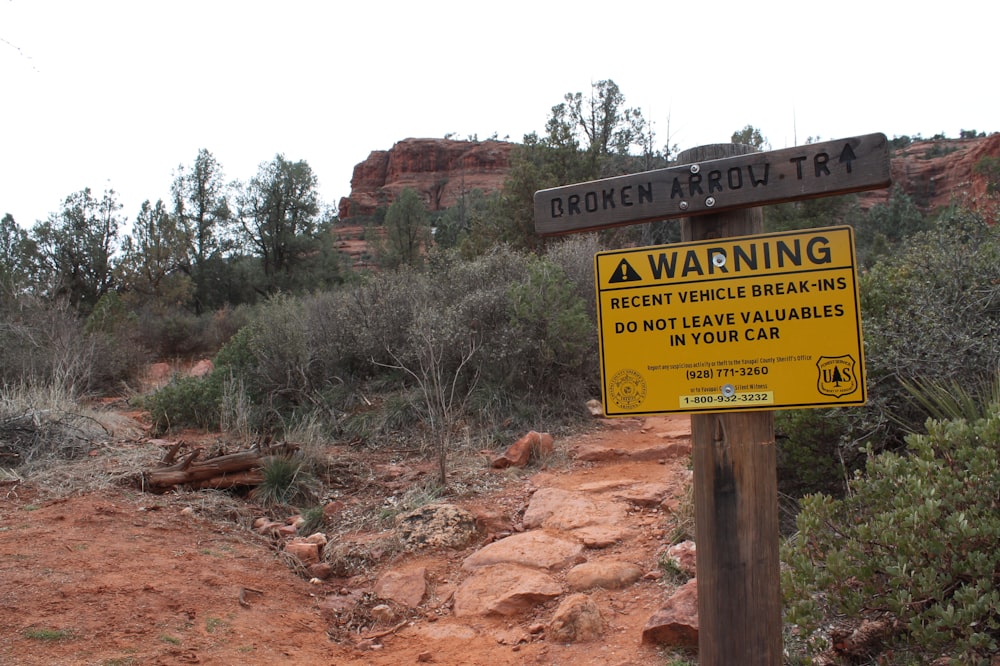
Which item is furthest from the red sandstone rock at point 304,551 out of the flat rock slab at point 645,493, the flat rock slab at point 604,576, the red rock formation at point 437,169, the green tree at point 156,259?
the red rock formation at point 437,169

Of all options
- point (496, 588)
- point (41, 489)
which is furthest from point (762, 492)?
point (41, 489)

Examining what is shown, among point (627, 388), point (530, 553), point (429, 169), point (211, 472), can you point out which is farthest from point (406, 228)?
point (429, 169)

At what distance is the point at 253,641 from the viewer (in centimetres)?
393

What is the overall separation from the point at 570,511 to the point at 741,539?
11.5 feet

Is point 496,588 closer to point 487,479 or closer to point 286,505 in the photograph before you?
point 487,479

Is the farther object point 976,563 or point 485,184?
point 485,184

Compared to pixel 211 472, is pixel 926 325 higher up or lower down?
→ higher up

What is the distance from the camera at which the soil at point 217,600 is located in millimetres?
3682

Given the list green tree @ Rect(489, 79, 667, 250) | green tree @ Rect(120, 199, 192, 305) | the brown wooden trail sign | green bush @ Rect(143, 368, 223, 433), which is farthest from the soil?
green tree @ Rect(120, 199, 192, 305)

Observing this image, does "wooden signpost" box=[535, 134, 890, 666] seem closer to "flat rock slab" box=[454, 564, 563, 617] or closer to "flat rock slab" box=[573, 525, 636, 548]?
"flat rock slab" box=[454, 564, 563, 617]

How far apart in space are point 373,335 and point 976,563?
8.09 metres

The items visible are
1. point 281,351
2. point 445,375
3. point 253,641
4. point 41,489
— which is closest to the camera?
point 253,641

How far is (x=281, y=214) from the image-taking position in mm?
30047

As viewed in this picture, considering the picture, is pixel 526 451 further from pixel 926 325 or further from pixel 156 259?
pixel 156 259
